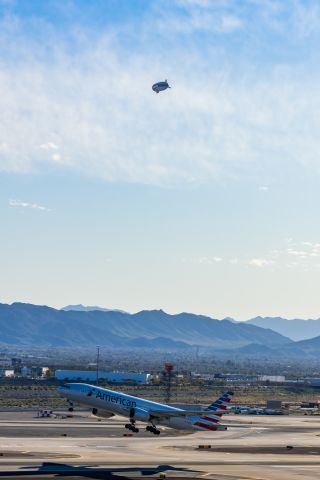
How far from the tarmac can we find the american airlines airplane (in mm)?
3244

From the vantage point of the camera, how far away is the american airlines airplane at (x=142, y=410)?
105688mm

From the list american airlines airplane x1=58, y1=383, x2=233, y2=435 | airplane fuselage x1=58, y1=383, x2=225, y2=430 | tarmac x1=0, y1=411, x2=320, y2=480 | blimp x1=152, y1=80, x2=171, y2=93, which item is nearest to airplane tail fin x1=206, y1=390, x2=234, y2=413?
american airlines airplane x1=58, y1=383, x2=233, y2=435

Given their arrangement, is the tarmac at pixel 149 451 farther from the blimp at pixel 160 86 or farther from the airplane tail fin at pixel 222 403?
the blimp at pixel 160 86

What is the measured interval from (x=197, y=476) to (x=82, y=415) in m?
74.8

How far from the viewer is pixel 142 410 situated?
347ft

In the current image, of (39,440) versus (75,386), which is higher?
(75,386)

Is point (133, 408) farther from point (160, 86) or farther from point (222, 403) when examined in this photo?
point (160, 86)

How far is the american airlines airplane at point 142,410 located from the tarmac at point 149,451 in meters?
3.24

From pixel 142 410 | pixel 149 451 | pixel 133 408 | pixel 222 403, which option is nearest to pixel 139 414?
pixel 142 410

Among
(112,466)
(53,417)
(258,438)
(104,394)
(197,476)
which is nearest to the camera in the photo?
(197,476)

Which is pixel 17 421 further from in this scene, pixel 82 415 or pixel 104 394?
pixel 104 394

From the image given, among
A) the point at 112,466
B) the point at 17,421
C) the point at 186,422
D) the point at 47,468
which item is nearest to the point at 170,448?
the point at 186,422

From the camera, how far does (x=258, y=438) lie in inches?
4855

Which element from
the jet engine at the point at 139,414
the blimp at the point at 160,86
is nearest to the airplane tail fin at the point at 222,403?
the jet engine at the point at 139,414
